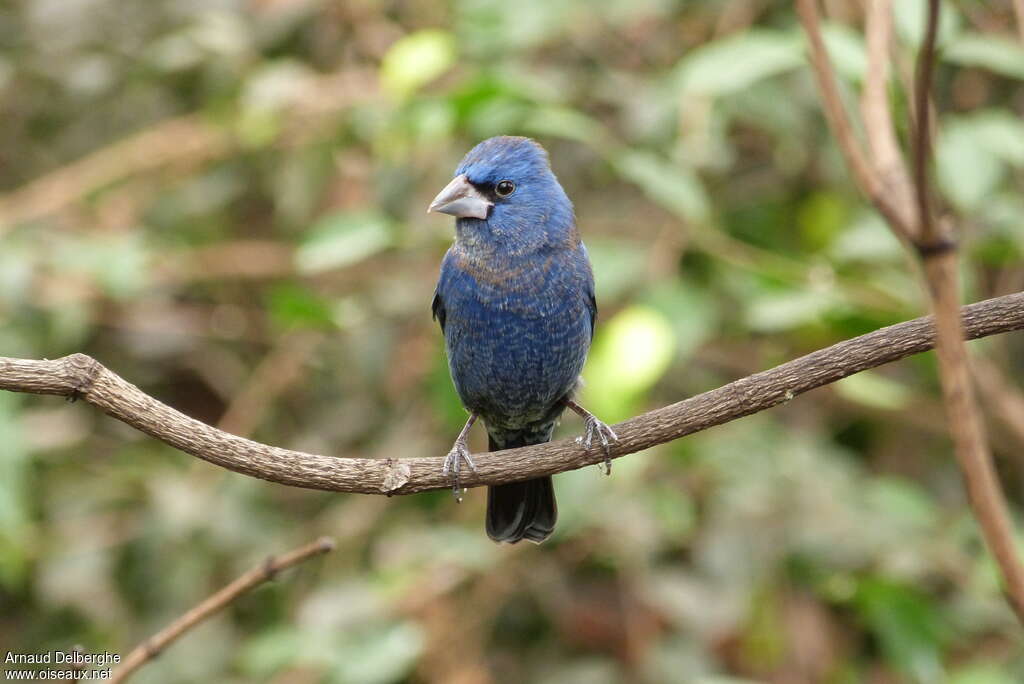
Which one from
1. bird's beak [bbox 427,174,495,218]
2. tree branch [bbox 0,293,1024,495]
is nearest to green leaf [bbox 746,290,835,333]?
bird's beak [bbox 427,174,495,218]

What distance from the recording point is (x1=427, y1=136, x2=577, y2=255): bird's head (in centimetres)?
338

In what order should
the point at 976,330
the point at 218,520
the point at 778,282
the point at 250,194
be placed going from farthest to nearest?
the point at 250,194 → the point at 218,520 → the point at 778,282 → the point at 976,330

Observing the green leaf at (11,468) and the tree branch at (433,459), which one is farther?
the green leaf at (11,468)

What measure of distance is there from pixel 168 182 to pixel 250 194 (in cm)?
51

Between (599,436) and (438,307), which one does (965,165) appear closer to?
(599,436)

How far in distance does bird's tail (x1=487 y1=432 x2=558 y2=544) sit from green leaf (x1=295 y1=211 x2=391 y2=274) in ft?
2.85

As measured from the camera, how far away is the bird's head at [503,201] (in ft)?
11.1

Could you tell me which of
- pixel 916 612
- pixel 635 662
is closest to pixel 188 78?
pixel 635 662

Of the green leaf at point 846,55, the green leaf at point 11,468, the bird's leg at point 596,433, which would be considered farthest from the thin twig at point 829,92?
the green leaf at point 11,468

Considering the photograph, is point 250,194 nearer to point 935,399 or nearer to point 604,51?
point 604,51

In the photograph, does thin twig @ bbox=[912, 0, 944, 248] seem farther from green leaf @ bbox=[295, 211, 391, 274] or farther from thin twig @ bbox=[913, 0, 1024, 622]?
green leaf @ bbox=[295, 211, 391, 274]

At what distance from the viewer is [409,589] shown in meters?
3.76

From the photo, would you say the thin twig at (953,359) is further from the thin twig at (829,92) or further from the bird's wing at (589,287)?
the bird's wing at (589,287)

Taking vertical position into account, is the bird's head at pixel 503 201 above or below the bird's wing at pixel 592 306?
above
